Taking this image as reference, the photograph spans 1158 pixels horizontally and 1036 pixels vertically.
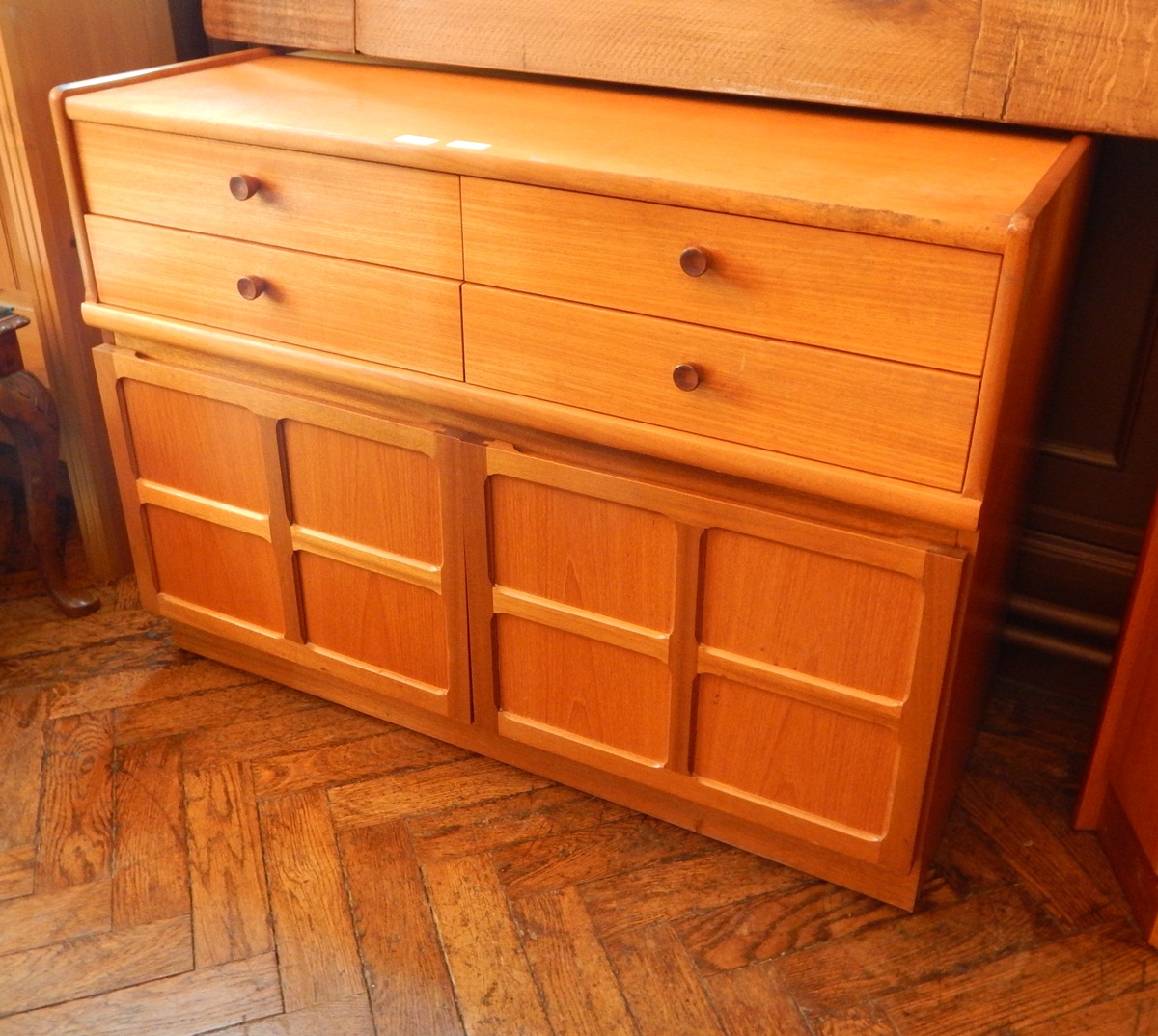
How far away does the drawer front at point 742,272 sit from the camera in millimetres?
996

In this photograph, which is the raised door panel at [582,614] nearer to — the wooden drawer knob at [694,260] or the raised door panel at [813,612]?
the raised door panel at [813,612]

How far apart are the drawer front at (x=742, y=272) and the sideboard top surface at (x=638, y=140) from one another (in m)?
0.02

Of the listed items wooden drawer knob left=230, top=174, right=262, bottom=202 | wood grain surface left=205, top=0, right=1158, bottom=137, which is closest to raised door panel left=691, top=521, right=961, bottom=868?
wood grain surface left=205, top=0, right=1158, bottom=137

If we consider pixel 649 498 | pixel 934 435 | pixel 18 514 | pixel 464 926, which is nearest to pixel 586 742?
pixel 464 926

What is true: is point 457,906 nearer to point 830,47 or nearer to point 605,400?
point 605,400

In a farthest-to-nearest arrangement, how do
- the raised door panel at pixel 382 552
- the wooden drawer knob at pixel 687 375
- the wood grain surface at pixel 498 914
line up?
the raised door panel at pixel 382 552
the wood grain surface at pixel 498 914
the wooden drawer knob at pixel 687 375

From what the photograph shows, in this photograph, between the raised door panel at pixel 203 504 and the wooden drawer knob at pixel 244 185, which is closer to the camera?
the wooden drawer knob at pixel 244 185

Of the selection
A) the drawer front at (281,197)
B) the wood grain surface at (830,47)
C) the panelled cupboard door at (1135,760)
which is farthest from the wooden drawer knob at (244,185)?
the panelled cupboard door at (1135,760)

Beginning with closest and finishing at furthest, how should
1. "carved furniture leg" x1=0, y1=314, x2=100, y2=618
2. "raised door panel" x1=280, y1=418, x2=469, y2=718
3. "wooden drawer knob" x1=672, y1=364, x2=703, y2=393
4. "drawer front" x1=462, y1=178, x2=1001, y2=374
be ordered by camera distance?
"drawer front" x1=462, y1=178, x2=1001, y2=374
"wooden drawer knob" x1=672, y1=364, x2=703, y2=393
"raised door panel" x1=280, y1=418, x2=469, y2=718
"carved furniture leg" x1=0, y1=314, x2=100, y2=618

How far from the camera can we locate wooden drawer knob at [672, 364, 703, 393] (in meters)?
1.13

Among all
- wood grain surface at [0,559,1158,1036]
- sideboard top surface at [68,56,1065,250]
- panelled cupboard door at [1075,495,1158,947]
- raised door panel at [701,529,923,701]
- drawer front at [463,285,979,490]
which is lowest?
wood grain surface at [0,559,1158,1036]

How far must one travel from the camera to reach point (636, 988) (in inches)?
49.9

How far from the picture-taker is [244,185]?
1.27m

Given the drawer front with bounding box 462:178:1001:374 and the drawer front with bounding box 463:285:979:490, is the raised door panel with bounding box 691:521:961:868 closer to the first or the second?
the drawer front with bounding box 463:285:979:490
